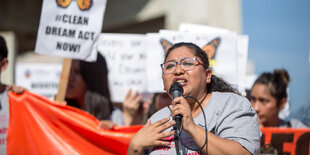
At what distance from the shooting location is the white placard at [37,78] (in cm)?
557

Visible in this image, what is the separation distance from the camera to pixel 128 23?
13312 millimetres

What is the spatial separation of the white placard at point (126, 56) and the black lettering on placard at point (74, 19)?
1012 millimetres

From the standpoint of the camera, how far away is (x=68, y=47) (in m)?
3.58

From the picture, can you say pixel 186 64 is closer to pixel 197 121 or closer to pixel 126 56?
pixel 197 121

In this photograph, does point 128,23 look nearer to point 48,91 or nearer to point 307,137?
point 48,91

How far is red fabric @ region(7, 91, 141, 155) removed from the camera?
305 centimetres

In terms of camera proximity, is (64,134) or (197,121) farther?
(64,134)

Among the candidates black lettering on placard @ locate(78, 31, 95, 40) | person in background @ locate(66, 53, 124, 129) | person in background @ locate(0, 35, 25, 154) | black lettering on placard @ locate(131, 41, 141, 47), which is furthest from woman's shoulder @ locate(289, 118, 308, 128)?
person in background @ locate(0, 35, 25, 154)

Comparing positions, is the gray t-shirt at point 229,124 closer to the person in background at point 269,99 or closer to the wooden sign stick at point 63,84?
the wooden sign stick at point 63,84

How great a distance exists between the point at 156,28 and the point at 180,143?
34.0 ft

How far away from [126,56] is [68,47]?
4.13 feet

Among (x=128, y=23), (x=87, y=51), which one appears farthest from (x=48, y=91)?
(x=128, y=23)

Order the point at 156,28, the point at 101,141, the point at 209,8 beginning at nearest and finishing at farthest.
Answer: the point at 101,141
the point at 209,8
the point at 156,28

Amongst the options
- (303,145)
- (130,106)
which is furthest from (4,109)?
(303,145)
